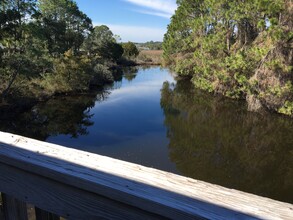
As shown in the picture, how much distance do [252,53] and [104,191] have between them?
61.8 ft

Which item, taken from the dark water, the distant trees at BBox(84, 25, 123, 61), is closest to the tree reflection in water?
the dark water

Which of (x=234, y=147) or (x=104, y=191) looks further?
(x=234, y=147)

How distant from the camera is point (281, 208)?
76cm

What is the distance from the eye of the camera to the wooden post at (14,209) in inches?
44.1

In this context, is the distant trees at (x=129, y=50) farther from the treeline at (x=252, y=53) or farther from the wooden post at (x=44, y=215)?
the wooden post at (x=44, y=215)

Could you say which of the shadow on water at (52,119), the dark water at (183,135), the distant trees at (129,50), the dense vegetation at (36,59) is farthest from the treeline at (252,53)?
the distant trees at (129,50)

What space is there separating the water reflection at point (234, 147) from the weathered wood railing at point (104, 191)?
8.28 metres

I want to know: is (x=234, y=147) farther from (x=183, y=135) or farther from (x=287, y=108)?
(x=287, y=108)

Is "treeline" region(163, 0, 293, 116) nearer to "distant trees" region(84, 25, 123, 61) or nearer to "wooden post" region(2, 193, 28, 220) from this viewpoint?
"wooden post" region(2, 193, 28, 220)

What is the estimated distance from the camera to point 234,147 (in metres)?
12.2

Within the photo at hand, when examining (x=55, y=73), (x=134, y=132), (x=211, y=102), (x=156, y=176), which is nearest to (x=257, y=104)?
(x=211, y=102)

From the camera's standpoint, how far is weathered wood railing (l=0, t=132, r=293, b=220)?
771 millimetres

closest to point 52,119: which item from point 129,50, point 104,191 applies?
point 104,191

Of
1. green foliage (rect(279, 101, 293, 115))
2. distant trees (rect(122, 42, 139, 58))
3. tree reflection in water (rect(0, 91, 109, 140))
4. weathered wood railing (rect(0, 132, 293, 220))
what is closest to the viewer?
weathered wood railing (rect(0, 132, 293, 220))
